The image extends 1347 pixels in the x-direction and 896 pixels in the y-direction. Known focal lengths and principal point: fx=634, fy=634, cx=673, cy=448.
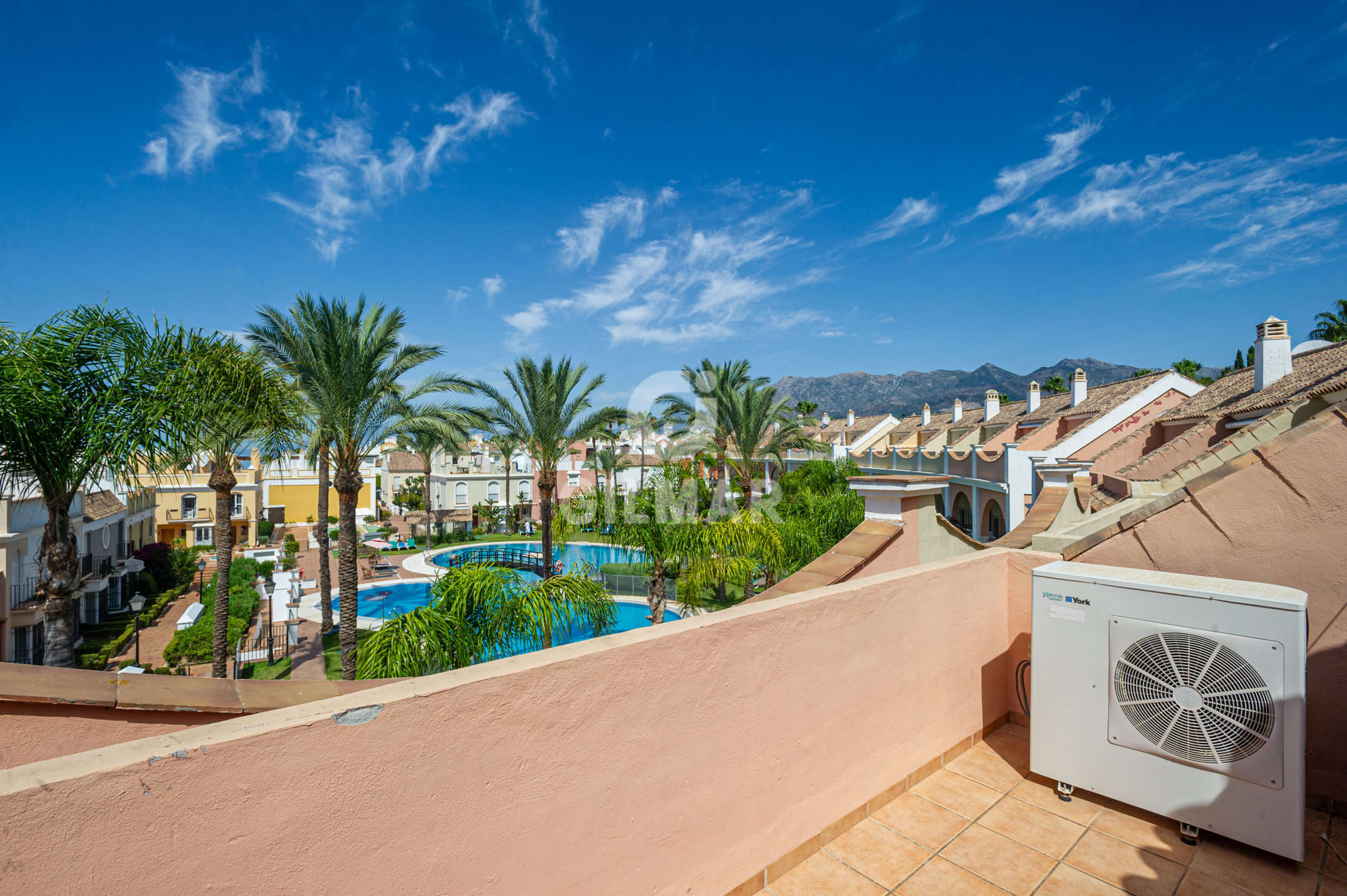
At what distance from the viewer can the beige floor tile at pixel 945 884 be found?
2980mm

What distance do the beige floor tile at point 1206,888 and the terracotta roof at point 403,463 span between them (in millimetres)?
58702

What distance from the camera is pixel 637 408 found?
2452cm

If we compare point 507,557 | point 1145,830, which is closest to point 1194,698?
point 1145,830

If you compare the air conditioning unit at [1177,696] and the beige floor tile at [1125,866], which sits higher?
the air conditioning unit at [1177,696]

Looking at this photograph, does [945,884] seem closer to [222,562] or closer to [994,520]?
[222,562]

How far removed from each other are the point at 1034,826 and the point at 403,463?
6038 centimetres

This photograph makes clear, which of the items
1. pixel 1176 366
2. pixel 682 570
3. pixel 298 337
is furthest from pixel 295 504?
pixel 1176 366

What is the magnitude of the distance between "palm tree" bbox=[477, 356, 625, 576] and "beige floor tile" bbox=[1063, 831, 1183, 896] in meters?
16.8

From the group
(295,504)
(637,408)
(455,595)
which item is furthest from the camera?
(295,504)

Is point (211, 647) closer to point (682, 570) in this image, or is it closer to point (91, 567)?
point (91, 567)

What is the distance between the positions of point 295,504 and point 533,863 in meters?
54.0

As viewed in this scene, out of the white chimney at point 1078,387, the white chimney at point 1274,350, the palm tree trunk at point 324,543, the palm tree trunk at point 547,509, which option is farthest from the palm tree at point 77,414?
the white chimney at point 1078,387

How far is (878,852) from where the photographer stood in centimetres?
328

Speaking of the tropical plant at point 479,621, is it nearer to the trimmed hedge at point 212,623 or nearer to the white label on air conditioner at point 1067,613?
the white label on air conditioner at point 1067,613
